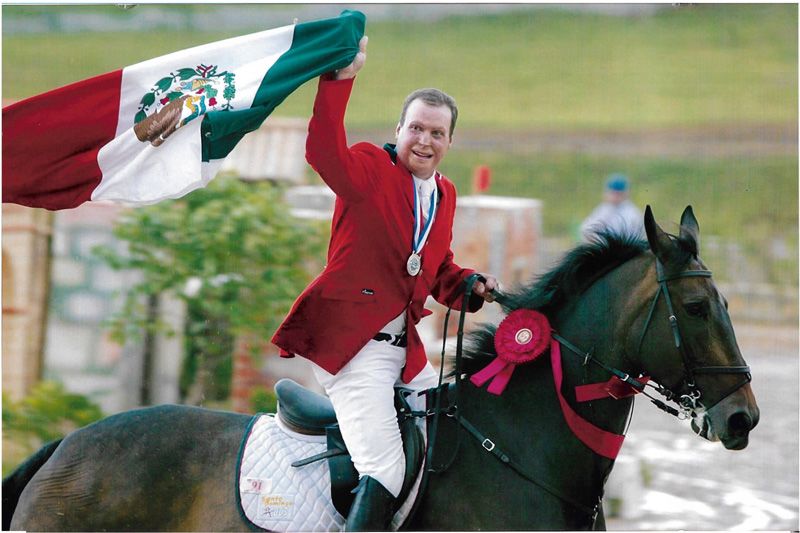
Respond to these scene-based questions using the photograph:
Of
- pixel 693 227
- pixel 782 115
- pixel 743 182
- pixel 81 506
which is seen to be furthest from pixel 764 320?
pixel 81 506

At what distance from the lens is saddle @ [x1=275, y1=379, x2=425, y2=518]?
Answer: 3281mm

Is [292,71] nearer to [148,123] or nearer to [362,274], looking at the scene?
[148,123]

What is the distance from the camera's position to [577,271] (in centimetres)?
340

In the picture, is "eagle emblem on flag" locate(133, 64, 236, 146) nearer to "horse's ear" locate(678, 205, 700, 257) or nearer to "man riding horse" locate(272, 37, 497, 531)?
"man riding horse" locate(272, 37, 497, 531)

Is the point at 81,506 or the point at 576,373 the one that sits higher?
the point at 576,373

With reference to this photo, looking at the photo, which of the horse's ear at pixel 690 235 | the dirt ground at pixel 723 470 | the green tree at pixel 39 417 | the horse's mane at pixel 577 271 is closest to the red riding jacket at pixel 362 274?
the horse's mane at pixel 577 271

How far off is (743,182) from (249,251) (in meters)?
6.21

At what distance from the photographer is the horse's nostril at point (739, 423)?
3.03 m

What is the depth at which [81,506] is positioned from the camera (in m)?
3.38

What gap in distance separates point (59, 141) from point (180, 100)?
0.44m

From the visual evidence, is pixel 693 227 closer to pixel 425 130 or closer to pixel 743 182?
pixel 425 130

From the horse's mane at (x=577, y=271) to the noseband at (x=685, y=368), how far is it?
0.20 metres

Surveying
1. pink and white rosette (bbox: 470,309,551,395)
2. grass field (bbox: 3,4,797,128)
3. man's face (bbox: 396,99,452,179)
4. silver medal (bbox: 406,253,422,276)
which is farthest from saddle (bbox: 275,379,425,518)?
grass field (bbox: 3,4,797,128)

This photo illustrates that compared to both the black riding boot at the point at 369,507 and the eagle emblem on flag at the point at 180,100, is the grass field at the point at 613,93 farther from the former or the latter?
the black riding boot at the point at 369,507
